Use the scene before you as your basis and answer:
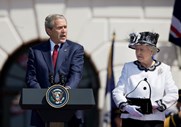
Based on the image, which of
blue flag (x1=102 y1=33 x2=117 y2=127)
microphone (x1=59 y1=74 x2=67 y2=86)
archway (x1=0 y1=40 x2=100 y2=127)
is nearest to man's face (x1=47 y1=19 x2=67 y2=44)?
microphone (x1=59 y1=74 x2=67 y2=86)

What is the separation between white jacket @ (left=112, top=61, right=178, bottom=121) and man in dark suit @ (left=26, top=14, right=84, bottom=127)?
369 mm

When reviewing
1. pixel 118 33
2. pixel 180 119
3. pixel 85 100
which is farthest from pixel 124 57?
pixel 85 100

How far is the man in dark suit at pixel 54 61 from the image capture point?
5.83 meters

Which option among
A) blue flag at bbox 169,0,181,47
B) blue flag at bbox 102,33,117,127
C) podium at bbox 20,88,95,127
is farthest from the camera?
blue flag at bbox 169,0,181,47

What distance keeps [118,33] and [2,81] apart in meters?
2.00

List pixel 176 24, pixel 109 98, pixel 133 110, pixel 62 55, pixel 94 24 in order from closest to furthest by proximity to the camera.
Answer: pixel 133 110
pixel 62 55
pixel 176 24
pixel 109 98
pixel 94 24

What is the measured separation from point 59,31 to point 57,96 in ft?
1.98

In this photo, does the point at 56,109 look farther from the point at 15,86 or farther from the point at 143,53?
the point at 15,86

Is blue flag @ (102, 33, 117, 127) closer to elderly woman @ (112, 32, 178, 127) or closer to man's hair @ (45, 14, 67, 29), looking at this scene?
elderly woman @ (112, 32, 178, 127)

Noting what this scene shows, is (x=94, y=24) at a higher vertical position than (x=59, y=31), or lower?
higher

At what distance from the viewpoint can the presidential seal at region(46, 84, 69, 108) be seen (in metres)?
5.49

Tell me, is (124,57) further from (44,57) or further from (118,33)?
(44,57)

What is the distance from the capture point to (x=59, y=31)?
584cm

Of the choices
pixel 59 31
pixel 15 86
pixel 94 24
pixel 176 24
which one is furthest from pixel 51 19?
pixel 15 86
